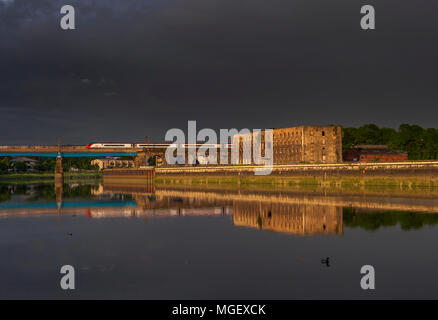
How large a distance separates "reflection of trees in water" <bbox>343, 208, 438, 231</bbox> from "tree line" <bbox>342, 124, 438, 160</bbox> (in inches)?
3724

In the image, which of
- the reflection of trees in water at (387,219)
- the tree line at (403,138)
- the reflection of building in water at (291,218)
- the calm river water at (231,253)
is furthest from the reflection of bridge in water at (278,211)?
the tree line at (403,138)

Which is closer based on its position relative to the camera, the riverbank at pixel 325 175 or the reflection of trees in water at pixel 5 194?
the riverbank at pixel 325 175

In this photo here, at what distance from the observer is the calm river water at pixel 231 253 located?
61.0 ft

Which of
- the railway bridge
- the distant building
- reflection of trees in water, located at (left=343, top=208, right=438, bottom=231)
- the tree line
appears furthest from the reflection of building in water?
the railway bridge

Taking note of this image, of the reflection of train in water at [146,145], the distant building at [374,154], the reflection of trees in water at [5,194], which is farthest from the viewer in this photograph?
the reflection of train in water at [146,145]

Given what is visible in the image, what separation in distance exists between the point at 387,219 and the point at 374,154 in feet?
264

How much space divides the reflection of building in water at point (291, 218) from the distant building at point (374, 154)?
67.2 m

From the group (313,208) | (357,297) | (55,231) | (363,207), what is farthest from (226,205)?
(357,297)

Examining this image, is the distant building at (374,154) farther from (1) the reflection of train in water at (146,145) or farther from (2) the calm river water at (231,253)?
(2) the calm river water at (231,253)

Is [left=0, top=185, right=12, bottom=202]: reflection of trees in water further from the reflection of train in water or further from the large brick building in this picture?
the large brick building

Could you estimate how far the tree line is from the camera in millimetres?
129250
